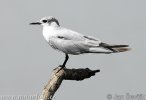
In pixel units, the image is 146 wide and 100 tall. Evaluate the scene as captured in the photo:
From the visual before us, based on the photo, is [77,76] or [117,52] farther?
[77,76]

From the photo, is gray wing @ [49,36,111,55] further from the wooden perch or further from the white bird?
the wooden perch

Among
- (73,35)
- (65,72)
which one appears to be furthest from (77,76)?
(73,35)

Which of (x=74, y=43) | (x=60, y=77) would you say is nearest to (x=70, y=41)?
(x=74, y=43)

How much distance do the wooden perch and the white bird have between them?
0.87ft

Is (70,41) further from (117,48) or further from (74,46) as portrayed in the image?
(117,48)

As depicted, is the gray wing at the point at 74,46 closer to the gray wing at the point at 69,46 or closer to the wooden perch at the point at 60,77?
the gray wing at the point at 69,46

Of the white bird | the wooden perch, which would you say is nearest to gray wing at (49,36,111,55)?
Result: the white bird

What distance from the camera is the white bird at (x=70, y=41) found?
11.7 m

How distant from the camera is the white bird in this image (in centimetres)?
1166

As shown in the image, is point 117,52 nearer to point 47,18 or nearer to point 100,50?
point 100,50

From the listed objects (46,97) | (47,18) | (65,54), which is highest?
(47,18)

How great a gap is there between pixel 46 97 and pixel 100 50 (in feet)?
5.59

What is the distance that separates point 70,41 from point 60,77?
0.97 metres

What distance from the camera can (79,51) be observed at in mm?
11828
